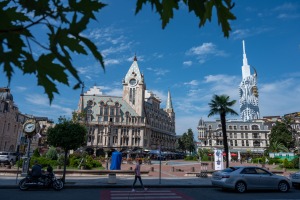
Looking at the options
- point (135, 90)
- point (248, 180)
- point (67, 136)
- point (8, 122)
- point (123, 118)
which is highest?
point (135, 90)

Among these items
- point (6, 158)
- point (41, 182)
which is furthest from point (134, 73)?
point (41, 182)

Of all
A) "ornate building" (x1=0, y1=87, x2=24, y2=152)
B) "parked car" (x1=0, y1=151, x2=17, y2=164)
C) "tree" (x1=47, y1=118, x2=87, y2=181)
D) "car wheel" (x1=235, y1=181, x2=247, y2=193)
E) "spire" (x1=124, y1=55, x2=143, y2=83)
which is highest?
"spire" (x1=124, y1=55, x2=143, y2=83)

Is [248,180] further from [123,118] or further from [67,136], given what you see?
[123,118]

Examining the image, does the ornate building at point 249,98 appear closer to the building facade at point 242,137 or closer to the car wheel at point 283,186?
the building facade at point 242,137

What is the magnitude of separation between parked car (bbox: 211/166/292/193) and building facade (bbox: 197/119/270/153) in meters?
73.9

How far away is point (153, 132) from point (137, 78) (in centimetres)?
1855

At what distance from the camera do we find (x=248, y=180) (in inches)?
570

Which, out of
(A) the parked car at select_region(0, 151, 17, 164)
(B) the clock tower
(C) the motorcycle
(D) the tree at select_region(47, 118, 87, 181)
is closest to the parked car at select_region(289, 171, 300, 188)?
(C) the motorcycle

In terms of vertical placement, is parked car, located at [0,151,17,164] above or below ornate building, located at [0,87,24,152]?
below

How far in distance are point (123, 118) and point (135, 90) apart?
9.81 m

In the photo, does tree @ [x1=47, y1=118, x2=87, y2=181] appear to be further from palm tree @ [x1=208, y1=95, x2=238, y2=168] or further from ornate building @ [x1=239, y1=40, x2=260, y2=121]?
ornate building @ [x1=239, y1=40, x2=260, y2=121]

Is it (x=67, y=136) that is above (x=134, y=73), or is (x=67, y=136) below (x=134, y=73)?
below

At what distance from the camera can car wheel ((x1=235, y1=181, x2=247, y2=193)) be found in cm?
1427

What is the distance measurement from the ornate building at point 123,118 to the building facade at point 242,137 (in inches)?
776
